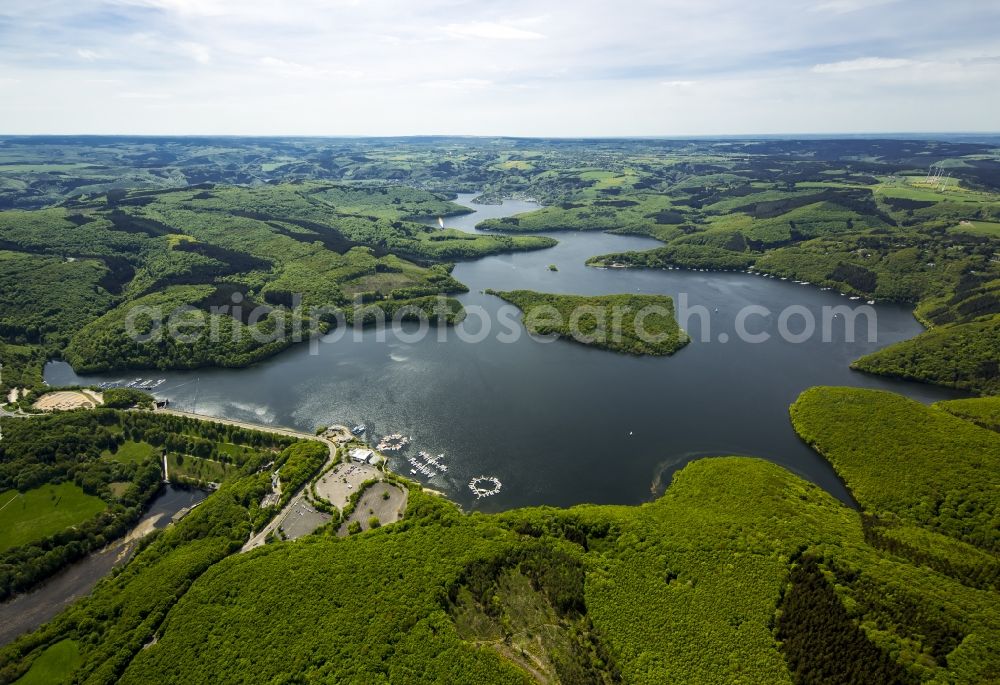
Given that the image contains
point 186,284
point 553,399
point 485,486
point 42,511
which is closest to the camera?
point 42,511

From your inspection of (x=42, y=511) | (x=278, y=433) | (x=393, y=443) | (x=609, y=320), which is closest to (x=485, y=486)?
(x=393, y=443)

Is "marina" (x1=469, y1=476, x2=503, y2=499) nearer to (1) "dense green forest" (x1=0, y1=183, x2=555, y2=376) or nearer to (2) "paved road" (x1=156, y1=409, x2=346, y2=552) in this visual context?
(2) "paved road" (x1=156, y1=409, x2=346, y2=552)

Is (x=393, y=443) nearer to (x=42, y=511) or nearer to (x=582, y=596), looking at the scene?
(x=582, y=596)

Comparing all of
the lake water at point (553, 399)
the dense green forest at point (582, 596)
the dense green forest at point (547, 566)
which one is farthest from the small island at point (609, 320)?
the dense green forest at point (582, 596)

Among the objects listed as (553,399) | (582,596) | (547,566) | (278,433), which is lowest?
(582,596)

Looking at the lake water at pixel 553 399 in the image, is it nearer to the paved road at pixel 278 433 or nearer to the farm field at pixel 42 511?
the paved road at pixel 278 433

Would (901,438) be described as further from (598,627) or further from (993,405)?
(598,627)

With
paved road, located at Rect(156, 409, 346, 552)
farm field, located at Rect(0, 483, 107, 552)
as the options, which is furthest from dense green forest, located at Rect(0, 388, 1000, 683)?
farm field, located at Rect(0, 483, 107, 552)

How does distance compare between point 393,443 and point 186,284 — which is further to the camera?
point 186,284
